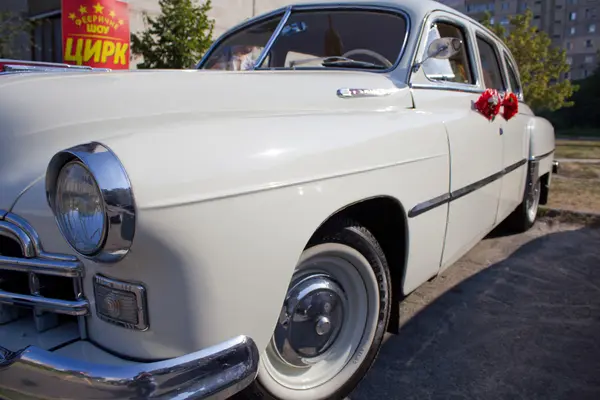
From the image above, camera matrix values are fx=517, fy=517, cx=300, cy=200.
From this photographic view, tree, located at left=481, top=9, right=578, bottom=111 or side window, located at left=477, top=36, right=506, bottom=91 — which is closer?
side window, located at left=477, top=36, right=506, bottom=91

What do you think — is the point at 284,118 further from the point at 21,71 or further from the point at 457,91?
the point at 457,91

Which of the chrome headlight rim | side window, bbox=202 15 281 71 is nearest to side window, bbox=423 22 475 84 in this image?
side window, bbox=202 15 281 71

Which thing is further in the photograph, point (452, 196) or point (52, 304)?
point (452, 196)

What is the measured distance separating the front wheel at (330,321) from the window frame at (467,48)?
103 centimetres

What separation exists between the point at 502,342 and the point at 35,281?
2.16m

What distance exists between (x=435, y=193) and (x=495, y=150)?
40.4 inches

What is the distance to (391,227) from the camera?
2166 millimetres

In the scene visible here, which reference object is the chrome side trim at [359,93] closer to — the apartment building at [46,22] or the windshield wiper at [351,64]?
the windshield wiper at [351,64]

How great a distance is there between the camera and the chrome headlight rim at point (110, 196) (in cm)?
121

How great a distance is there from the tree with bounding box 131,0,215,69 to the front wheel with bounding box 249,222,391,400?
761 centimetres

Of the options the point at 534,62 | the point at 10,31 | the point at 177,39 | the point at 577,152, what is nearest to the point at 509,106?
the point at 177,39

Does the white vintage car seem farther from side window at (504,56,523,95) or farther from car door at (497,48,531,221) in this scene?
side window at (504,56,523,95)

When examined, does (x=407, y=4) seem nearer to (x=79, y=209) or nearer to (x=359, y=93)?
(x=359, y=93)

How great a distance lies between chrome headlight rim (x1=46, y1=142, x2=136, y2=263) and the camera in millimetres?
1213
